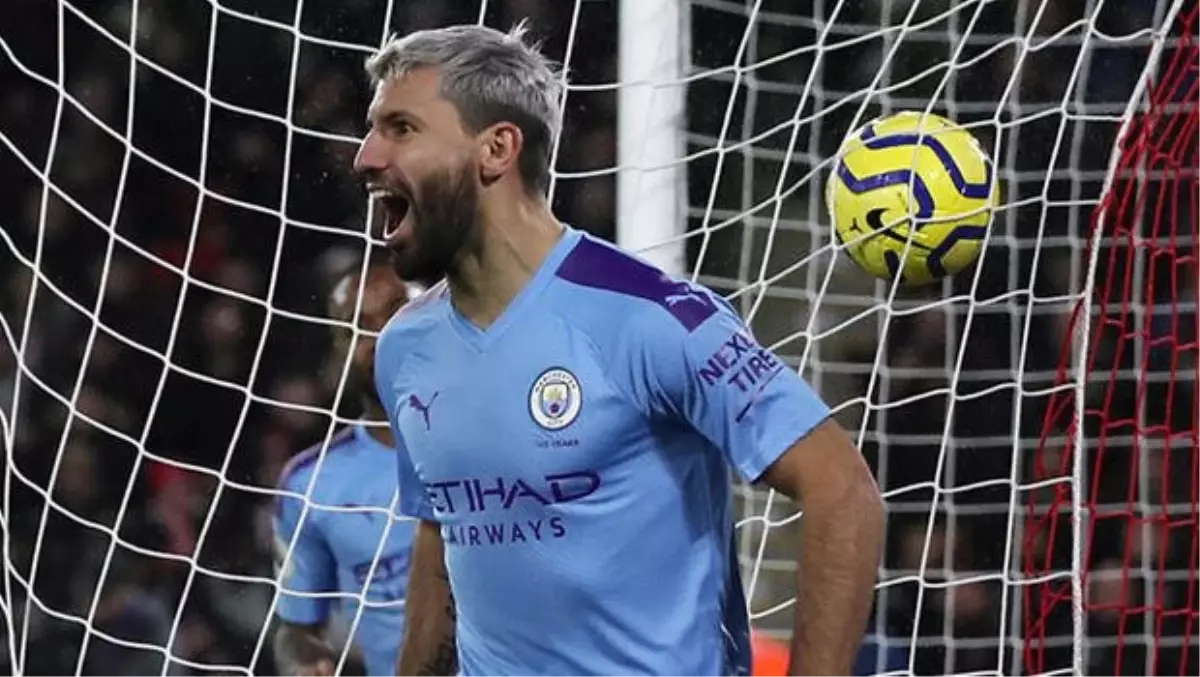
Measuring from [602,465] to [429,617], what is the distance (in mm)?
428

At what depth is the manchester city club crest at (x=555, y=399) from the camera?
7.82ft

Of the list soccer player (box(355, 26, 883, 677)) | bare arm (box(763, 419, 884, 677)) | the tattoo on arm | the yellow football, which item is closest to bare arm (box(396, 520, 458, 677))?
the tattoo on arm

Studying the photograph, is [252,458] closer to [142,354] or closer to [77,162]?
[142,354]

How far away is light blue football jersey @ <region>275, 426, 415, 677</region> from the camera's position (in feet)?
12.3

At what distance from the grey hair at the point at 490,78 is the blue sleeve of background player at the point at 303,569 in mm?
1418

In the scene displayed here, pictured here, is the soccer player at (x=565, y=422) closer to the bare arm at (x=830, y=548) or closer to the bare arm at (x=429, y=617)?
the bare arm at (x=830, y=548)

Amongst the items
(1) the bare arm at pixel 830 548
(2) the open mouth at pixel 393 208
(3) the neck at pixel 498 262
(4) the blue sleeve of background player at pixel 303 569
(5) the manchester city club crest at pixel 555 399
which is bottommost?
(4) the blue sleeve of background player at pixel 303 569

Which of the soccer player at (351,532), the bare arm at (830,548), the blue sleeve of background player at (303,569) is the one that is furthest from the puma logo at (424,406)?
the blue sleeve of background player at (303,569)

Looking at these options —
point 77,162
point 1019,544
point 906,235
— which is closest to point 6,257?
point 77,162

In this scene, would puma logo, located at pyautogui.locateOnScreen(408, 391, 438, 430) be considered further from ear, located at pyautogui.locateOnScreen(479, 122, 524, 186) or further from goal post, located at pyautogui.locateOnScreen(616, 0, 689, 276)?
goal post, located at pyautogui.locateOnScreen(616, 0, 689, 276)

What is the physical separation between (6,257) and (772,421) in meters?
3.67

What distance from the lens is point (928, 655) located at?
17.1ft

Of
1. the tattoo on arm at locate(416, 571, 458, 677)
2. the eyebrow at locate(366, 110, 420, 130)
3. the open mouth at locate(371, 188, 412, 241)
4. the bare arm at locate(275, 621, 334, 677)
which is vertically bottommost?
the bare arm at locate(275, 621, 334, 677)

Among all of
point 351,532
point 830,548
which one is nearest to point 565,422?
point 830,548
